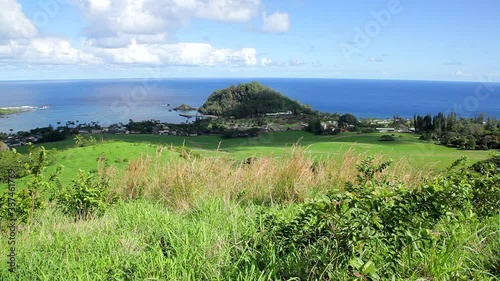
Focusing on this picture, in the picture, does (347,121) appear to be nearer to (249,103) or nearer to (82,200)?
(249,103)

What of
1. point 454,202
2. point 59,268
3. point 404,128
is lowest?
point 404,128

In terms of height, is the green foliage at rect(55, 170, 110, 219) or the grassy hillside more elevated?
the grassy hillside

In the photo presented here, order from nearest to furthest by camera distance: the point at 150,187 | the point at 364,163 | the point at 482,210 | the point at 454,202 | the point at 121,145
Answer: the point at 454,202, the point at 482,210, the point at 364,163, the point at 150,187, the point at 121,145

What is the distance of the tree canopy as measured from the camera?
77438 mm

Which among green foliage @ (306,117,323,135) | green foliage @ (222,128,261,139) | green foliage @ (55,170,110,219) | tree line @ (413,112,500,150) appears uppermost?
green foliage @ (55,170,110,219)

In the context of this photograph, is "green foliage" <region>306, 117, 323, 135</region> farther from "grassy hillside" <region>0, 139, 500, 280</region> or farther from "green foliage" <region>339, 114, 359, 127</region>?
"grassy hillside" <region>0, 139, 500, 280</region>

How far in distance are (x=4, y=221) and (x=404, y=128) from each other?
45105 mm

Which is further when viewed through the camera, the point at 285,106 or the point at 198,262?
the point at 285,106

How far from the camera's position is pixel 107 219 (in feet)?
14.4

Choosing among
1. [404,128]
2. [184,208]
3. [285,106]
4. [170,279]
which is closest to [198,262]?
[170,279]

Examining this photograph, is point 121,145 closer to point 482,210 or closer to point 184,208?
point 184,208

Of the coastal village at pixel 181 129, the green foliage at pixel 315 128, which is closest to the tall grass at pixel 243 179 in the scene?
the coastal village at pixel 181 129

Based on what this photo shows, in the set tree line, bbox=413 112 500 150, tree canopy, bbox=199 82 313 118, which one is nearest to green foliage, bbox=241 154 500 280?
tree line, bbox=413 112 500 150

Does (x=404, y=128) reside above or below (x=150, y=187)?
below
